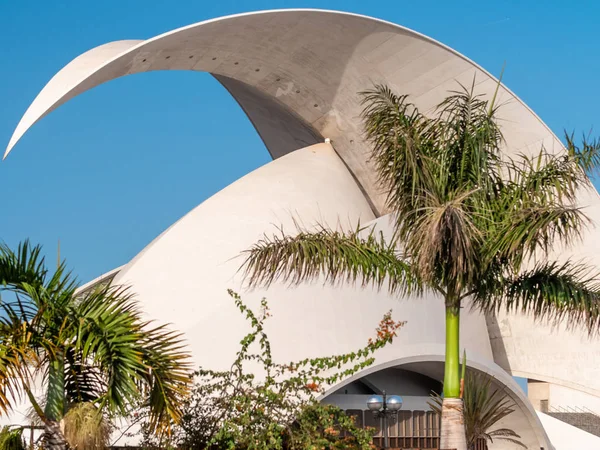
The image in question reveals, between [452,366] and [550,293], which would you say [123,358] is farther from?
[550,293]

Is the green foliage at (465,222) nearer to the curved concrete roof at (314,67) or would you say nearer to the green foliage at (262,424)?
the green foliage at (262,424)

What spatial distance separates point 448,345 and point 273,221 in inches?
279

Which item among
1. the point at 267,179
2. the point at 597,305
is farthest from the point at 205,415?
the point at 267,179

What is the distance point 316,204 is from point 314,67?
8.87 feet

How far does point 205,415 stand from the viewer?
9.91 meters

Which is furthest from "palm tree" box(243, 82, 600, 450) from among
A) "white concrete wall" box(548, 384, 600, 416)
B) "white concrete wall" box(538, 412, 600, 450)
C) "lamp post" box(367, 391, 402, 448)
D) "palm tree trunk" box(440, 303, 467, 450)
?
"white concrete wall" box(548, 384, 600, 416)

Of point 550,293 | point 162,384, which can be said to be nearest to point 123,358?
point 162,384

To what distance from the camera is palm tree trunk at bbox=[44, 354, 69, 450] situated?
7.16 m

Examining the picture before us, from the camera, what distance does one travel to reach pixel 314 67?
1723 cm

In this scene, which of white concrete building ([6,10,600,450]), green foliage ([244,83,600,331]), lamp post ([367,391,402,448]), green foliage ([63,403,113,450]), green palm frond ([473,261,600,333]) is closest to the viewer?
green foliage ([63,403,113,450])

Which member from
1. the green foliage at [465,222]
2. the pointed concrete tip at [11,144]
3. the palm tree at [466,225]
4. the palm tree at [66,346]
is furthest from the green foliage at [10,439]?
the pointed concrete tip at [11,144]

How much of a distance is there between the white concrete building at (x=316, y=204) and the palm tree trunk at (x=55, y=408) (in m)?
5.99

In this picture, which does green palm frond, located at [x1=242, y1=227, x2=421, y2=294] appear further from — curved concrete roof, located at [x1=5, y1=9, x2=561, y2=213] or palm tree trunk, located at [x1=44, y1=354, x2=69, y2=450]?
curved concrete roof, located at [x1=5, y1=9, x2=561, y2=213]

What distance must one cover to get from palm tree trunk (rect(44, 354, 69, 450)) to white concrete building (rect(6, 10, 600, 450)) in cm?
599
